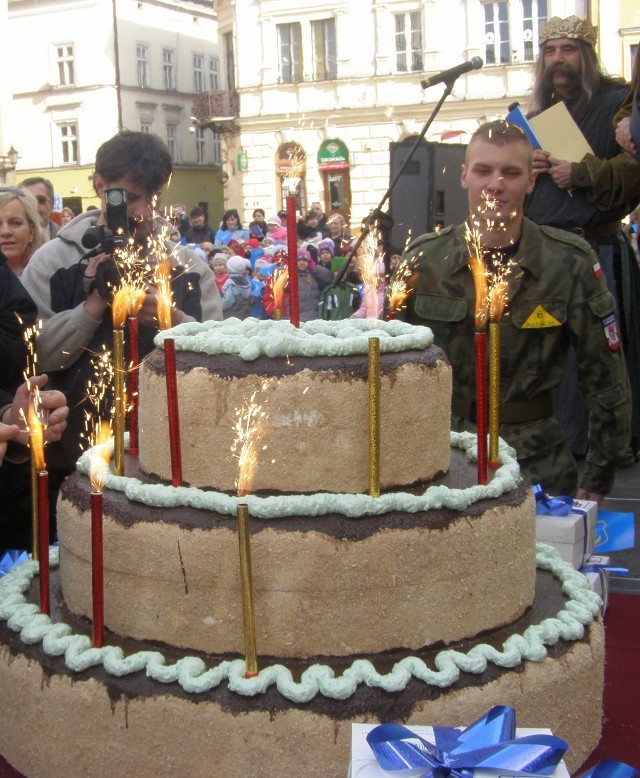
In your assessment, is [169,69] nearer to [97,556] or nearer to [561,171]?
[561,171]

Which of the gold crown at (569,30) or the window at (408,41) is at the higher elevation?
the window at (408,41)

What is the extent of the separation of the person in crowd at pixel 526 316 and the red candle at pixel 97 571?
5.37 feet

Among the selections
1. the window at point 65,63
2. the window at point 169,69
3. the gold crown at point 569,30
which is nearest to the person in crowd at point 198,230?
the gold crown at point 569,30

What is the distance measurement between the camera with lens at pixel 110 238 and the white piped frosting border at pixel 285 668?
1.21 meters

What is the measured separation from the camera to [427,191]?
348 inches

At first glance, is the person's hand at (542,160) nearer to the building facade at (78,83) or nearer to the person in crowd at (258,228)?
the person in crowd at (258,228)

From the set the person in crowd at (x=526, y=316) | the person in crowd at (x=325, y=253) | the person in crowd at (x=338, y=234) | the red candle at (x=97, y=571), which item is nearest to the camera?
the red candle at (x=97, y=571)

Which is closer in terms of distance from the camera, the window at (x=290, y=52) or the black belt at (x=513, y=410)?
the black belt at (x=513, y=410)

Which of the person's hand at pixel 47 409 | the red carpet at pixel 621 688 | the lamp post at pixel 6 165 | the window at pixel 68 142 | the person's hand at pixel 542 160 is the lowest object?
the red carpet at pixel 621 688

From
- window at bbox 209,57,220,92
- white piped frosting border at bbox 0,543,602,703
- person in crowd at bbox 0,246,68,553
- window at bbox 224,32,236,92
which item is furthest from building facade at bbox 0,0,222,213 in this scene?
white piped frosting border at bbox 0,543,602,703

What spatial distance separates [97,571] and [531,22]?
26.8 meters

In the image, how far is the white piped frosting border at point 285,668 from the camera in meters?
1.88

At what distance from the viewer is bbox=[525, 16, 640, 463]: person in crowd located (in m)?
4.51

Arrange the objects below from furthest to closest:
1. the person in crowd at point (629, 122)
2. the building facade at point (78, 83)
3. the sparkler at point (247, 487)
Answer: the building facade at point (78, 83), the person in crowd at point (629, 122), the sparkler at point (247, 487)
